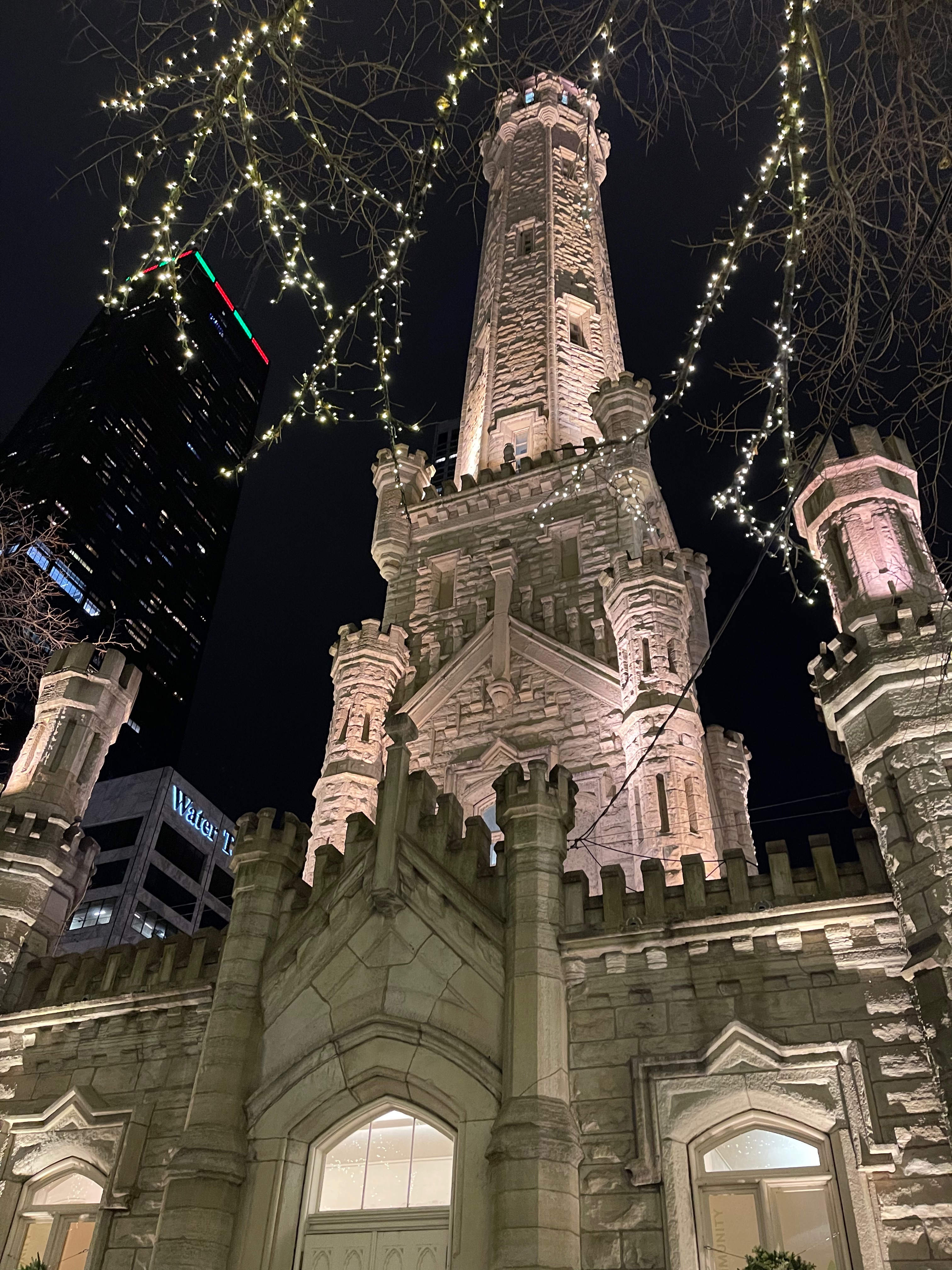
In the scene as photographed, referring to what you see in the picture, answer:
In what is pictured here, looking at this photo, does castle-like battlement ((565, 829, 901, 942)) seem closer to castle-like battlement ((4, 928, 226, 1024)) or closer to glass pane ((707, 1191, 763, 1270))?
glass pane ((707, 1191, 763, 1270))

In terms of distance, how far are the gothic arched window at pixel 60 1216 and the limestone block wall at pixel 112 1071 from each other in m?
0.16

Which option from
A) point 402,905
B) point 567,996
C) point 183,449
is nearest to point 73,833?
point 402,905

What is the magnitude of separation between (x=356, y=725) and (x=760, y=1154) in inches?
543

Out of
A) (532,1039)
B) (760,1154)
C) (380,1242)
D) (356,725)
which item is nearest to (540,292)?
(356,725)

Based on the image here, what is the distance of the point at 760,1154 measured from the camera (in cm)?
1037

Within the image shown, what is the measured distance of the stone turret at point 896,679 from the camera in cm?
1018

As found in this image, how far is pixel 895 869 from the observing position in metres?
10.8

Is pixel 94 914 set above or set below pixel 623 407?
above

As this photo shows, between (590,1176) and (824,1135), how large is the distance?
256cm

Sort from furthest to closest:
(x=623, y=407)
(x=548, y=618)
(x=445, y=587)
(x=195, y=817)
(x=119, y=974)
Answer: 1. (x=195, y=817)
2. (x=623, y=407)
3. (x=445, y=587)
4. (x=548, y=618)
5. (x=119, y=974)

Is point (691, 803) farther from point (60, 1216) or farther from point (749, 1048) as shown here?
point (60, 1216)

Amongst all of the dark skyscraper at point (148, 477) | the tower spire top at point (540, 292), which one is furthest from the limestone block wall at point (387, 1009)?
the dark skyscraper at point (148, 477)

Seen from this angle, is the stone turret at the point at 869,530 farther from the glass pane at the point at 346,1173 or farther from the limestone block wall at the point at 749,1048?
the glass pane at the point at 346,1173

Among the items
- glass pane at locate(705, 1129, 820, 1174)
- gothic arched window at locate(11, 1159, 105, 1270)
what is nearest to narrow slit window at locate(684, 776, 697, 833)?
glass pane at locate(705, 1129, 820, 1174)
